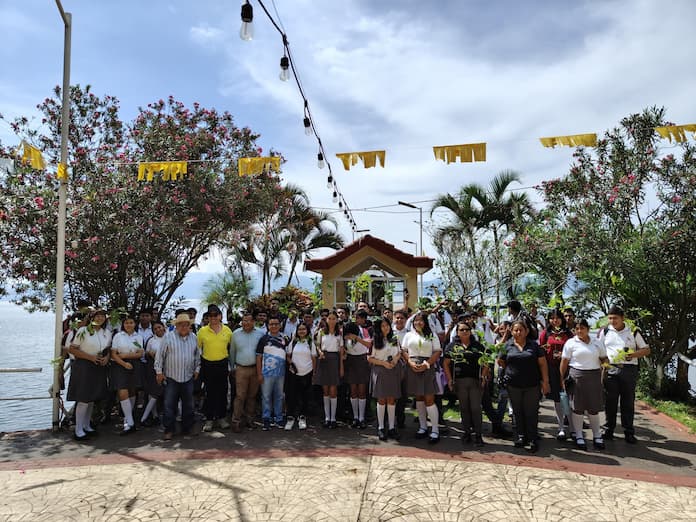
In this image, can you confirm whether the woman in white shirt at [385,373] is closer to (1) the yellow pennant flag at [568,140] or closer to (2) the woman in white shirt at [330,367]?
(2) the woman in white shirt at [330,367]

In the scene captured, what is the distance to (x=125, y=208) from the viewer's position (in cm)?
873

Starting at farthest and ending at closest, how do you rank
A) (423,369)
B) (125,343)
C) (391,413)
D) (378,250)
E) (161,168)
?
(378,250)
(161,168)
(125,343)
(391,413)
(423,369)

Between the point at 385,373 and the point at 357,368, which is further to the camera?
the point at 357,368

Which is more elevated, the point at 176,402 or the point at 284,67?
the point at 284,67

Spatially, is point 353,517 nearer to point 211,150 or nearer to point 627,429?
point 627,429

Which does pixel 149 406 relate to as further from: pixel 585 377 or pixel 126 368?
pixel 585 377

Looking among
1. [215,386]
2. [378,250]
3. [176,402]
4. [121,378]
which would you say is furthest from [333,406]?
[378,250]

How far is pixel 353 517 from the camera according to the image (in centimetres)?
427

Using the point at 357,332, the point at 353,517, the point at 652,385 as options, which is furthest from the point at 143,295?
the point at 652,385

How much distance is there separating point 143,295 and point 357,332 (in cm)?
540

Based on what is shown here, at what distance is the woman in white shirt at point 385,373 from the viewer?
6.50 metres

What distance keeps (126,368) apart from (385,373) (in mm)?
3663

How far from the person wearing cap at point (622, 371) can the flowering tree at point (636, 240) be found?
160cm

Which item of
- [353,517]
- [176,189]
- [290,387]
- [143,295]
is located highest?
[176,189]
